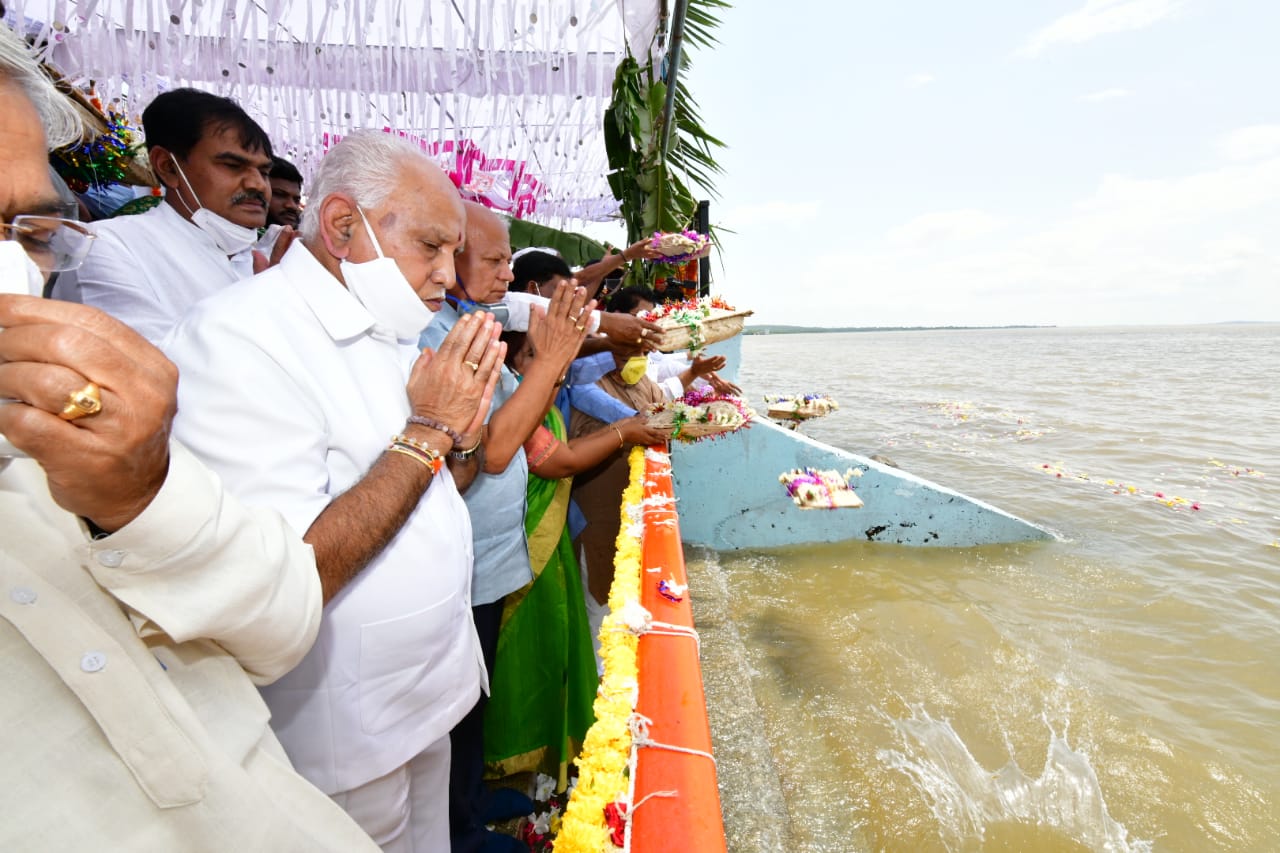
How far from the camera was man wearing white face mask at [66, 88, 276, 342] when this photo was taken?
6.95 feet

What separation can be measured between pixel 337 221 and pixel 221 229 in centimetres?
138

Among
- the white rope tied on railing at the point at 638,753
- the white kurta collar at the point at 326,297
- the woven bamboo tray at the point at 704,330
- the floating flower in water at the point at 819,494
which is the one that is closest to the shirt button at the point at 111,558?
the white kurta collar at the point at 326,297

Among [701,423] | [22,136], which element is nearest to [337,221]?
[22,136]

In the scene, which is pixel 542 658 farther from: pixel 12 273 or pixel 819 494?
pixel 12 273

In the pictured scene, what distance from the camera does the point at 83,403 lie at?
1.88 feet

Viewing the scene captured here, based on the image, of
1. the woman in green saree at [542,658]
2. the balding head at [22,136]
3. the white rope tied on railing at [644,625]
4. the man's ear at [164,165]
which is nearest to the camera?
the balding head at [22,136]

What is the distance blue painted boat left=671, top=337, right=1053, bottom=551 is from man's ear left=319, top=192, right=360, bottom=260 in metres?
4.57

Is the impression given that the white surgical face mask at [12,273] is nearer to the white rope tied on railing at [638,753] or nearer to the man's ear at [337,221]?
the man's ear at [337,221]

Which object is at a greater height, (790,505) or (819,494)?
(819,494)

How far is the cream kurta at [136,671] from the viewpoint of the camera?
636mm

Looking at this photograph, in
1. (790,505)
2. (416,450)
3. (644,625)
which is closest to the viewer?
(416,450)

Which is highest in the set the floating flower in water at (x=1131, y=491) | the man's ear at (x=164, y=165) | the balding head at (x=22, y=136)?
the man's ear at (x=164, y=165)

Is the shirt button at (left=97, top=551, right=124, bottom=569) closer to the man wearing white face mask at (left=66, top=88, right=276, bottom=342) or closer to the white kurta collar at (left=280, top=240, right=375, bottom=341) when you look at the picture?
the white kurta collar at (left=280, top=240, right=375, bottom=341)

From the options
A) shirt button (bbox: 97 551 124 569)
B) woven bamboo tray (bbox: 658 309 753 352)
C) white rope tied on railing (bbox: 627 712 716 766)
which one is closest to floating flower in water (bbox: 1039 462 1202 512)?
woven bamboo tray (bbox: 658 309 753 352)
